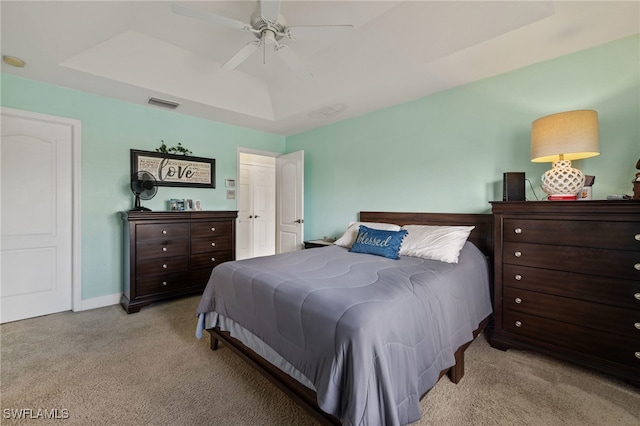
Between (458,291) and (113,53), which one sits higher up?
(113,53)

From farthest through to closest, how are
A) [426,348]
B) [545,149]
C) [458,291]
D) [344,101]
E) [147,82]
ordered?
1. [344,101]
2. [147,82]
3. [545,149]
4. [458,291]
5. [426,348]

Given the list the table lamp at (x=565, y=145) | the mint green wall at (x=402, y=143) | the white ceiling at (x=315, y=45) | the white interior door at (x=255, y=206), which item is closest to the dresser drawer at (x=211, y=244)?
the mint green wall at (x=402, y=143)

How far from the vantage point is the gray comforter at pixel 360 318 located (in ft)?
3.53

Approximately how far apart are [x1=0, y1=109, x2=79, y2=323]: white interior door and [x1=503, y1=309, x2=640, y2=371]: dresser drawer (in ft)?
14.5

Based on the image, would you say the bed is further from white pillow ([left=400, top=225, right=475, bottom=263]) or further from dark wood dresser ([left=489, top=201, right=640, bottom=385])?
dark wood dresser ([left=489, top=201, right=640, bottom=385])

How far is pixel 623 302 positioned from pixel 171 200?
14.4 feet

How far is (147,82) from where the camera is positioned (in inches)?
112

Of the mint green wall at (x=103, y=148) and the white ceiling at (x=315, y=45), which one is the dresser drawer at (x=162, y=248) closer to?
the mint green wall at (x=103, y=148)

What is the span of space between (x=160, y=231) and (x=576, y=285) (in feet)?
12.6

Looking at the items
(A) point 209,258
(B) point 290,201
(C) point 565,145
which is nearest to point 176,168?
(A) point 209,258

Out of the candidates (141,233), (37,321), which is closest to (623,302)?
(141,233)

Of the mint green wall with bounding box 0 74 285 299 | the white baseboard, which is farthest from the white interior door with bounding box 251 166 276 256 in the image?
the white baseboard

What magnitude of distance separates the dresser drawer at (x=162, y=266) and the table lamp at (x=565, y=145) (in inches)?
147

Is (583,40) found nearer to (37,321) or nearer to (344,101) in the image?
(344,101)
